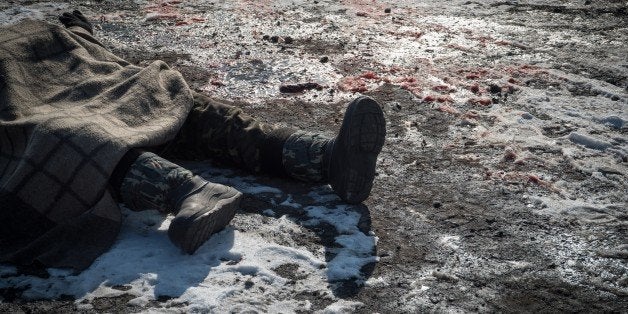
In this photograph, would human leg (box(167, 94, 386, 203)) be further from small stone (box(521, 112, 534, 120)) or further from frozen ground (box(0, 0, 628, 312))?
small stone (box(521, 112, 534, 120))

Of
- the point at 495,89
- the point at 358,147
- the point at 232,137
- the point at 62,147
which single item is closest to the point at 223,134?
the point at 232,137

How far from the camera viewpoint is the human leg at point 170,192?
295 centimetres

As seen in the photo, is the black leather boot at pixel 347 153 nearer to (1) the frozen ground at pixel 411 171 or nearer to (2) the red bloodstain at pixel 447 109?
(1) the frozen ground at pixel 411 171

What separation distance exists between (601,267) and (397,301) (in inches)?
37.2

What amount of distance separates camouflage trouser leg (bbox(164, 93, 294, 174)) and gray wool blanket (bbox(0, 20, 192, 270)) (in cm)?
17

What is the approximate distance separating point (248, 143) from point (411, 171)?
97 centimetres

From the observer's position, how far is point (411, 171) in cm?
391

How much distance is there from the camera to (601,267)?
3023 millimetres

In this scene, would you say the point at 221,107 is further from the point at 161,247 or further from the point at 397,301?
the point at 397,301

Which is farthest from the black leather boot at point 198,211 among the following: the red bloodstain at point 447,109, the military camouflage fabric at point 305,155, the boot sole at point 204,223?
the red bloodstain at point 447,109

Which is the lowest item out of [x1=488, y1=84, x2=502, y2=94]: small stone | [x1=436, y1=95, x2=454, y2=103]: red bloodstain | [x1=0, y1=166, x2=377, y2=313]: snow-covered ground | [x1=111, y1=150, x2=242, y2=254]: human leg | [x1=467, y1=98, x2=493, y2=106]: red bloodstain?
[x1=0, y1=166, x2=377, y2=313]: snow-covered ground

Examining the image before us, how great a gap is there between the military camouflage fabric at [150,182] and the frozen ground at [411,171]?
172 mm

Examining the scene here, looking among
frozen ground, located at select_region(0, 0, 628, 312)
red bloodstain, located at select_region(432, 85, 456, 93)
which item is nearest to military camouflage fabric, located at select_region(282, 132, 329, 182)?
frozen ground, located at select_region(0, 0, 628, 312)

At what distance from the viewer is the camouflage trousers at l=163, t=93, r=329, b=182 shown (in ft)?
11.3
